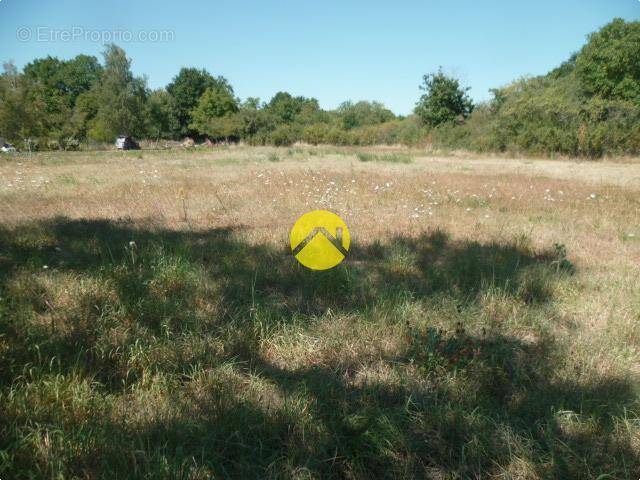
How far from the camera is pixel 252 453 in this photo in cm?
164

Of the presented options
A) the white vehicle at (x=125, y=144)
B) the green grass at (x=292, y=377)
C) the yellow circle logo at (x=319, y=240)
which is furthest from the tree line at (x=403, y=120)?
the green grass at (x=292, y=377)

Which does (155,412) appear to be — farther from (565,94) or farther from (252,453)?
(565,94)

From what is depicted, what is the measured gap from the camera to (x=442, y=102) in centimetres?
3094

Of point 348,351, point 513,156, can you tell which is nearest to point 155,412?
point 348,351

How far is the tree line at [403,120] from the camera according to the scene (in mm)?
21734

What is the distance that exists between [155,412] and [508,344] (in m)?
2.23

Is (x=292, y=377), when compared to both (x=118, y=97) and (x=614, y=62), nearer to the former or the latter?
(x=614, y=62)

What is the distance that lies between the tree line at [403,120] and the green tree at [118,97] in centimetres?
12

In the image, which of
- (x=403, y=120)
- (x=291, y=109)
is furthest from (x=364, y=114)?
(x=403, y=120)

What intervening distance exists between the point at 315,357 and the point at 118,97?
48.7 m

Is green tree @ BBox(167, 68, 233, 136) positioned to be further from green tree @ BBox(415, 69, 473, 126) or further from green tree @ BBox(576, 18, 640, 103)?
green tree @ BBox(576, 18, 640, 103)

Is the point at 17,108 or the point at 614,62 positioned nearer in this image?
the point at 17,108

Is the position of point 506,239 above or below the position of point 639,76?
below

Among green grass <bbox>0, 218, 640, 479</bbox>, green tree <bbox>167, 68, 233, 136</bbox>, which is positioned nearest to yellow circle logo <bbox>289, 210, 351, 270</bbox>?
green grass <bbox>0, 218, 640, 479</bbox>
